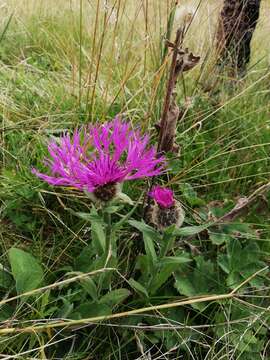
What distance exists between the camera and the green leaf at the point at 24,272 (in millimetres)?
1074

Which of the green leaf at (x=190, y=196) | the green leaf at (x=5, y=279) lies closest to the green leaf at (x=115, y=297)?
the green leaf at (x=5, y=279)

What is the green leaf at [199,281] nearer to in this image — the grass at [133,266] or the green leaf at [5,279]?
the grass at [133,266]

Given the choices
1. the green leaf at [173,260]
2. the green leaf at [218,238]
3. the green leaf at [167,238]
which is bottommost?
the green leaf at [218,238]

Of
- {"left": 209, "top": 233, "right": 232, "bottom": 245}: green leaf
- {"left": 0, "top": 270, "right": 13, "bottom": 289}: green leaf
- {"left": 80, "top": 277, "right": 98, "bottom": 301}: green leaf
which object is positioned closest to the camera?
{"left": 80, "top": 277, "right": 98, "bottom": 301}: green leaf

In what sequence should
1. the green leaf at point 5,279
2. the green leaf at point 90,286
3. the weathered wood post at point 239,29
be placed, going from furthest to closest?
1. the weathered wood post at point 239,29
2. the green leaf at point 5,279
3. the green leaf at point 90,286

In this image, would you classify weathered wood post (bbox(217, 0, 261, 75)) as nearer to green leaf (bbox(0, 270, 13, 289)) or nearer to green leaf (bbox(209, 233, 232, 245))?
green leaf (bbox(209, 233, 232, 245))

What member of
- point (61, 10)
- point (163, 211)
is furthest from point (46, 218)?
point (61, 10)

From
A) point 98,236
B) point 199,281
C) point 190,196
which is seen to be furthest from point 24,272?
point 190,196

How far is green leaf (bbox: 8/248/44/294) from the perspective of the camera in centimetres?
107

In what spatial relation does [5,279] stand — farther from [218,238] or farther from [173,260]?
[218,238]

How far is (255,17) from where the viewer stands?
2.34 metres

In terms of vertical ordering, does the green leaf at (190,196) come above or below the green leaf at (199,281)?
above

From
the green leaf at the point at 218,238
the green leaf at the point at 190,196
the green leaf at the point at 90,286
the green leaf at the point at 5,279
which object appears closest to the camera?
the green leaf at the point at 90,286

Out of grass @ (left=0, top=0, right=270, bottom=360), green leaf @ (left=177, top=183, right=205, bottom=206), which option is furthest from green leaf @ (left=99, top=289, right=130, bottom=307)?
green leaf @ (left=177, top=183, right=205, bottom=206)
